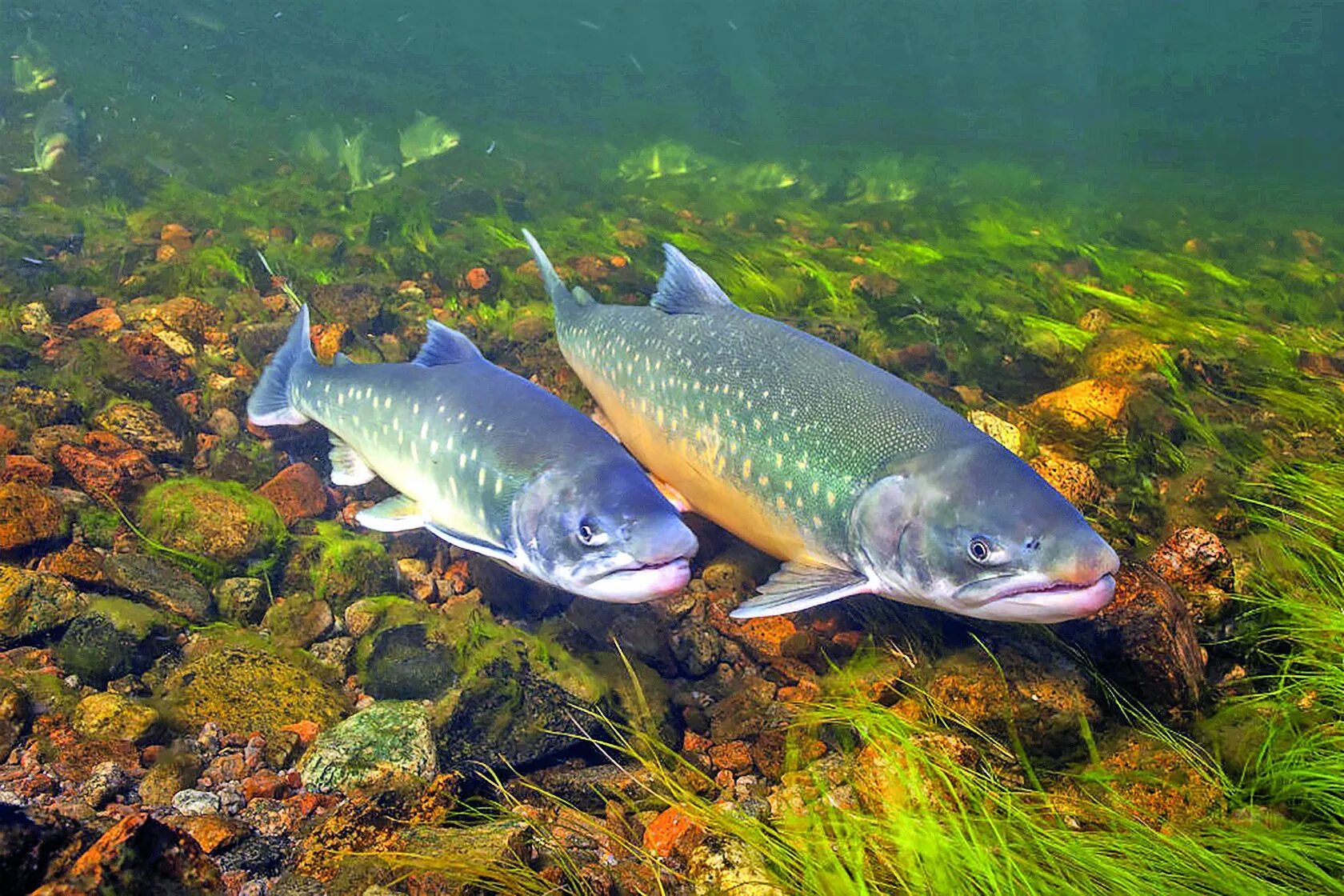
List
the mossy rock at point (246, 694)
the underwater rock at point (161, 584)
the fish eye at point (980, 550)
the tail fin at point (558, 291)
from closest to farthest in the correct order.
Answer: the fish eye at point (980, 550)
the mossy rock at point (246, 694)
the underwater rock at point (161, 584)
the tail fin at point (558, 291)

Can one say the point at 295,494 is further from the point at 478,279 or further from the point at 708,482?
the point at 478,279

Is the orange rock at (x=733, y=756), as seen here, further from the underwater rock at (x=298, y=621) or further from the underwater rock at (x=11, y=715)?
the underwater rock at (x=11, y=715)

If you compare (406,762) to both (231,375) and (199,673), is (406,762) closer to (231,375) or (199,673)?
(199,673)

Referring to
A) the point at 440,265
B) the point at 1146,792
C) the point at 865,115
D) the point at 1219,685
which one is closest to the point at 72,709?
the point at 1146,792

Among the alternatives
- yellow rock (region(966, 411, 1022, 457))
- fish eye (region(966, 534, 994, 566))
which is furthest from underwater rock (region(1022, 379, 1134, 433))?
fish eye (region(966, 534, 994, 566))

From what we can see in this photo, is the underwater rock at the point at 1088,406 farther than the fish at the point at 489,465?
Yes

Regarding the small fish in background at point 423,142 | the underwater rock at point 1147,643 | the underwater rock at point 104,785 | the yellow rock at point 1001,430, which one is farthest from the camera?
the small fish in background at point 423,142

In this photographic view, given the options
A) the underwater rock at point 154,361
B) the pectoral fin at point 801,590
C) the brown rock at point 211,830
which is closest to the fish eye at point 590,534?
the pectoral fin at point 801,590

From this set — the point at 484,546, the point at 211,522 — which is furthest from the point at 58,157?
the point at 484,546

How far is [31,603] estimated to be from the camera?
10.4ft

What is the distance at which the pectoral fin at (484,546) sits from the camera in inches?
135

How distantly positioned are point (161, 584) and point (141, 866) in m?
2.23

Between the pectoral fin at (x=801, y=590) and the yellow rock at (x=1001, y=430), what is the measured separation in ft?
5.17

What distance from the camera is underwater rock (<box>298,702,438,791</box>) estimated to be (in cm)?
270
